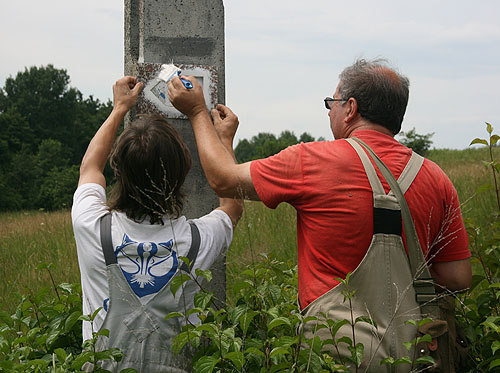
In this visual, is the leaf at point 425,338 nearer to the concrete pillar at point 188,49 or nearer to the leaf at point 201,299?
the leaf at point 201,299

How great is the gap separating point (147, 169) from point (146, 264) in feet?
1.35

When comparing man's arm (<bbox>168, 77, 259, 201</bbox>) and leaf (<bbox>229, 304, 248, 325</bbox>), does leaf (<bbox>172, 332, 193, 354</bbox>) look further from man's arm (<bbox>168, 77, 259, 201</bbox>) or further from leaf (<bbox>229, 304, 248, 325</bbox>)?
man's arm (<bbox>168, 77, 259, 201</bbox>)

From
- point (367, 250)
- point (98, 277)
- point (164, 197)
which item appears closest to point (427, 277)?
point (367, 250)

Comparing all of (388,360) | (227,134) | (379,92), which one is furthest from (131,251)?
(379,92)

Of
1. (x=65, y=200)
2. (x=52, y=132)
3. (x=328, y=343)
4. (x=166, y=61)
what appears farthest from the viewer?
(x=52, y=132)

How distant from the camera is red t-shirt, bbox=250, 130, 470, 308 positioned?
8.68 ft

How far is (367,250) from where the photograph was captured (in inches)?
104

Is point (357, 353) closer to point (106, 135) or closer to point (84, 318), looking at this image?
point (84, 318)

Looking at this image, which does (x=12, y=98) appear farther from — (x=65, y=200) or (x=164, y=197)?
(x=164, y=197)

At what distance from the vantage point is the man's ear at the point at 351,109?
292cm

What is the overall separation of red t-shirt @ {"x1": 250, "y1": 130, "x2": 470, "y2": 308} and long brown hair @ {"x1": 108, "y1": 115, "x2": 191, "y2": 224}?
0.46 m

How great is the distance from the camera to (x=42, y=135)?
158 feet

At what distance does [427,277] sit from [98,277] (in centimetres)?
152

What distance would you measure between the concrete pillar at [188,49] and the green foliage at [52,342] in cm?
93
